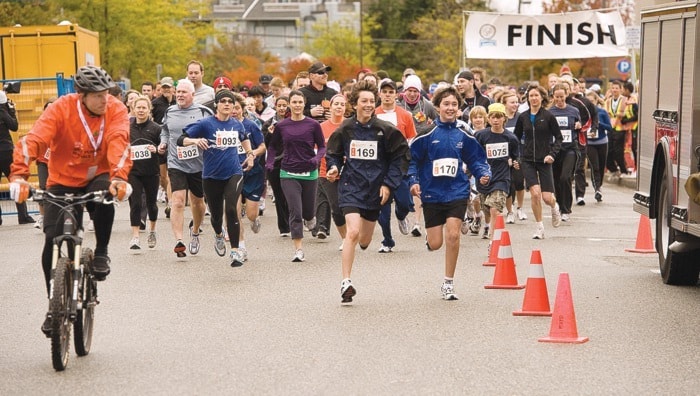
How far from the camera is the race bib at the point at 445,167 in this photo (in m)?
12.5

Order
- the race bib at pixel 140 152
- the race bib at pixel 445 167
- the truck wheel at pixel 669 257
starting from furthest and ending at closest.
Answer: the race bib at pixel 140 152 < the truck wheel at pixel 669 257 < the race bib at pixel 445 167

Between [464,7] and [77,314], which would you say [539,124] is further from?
[464,7]

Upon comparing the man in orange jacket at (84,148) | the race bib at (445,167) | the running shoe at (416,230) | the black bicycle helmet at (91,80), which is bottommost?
the running shoe at (416,230)

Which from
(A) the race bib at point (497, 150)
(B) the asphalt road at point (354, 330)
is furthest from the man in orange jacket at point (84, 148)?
(A) the race bib at point (497, 150)

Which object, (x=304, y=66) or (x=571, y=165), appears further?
(x=304, y=66)

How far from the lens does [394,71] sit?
11469 centimetres

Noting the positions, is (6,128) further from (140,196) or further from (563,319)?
(563,319)

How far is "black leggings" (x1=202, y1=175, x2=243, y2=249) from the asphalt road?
438 mm

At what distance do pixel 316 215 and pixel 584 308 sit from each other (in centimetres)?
755

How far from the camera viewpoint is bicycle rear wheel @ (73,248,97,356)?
9320mm

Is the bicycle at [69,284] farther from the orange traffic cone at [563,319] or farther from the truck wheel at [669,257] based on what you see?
the truck wheel at [669,257]

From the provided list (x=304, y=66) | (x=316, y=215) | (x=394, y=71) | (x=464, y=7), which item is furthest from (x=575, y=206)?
(x=394, y=71)

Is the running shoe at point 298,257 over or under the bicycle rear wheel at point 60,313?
under

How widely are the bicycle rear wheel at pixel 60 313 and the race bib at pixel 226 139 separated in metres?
6.16
